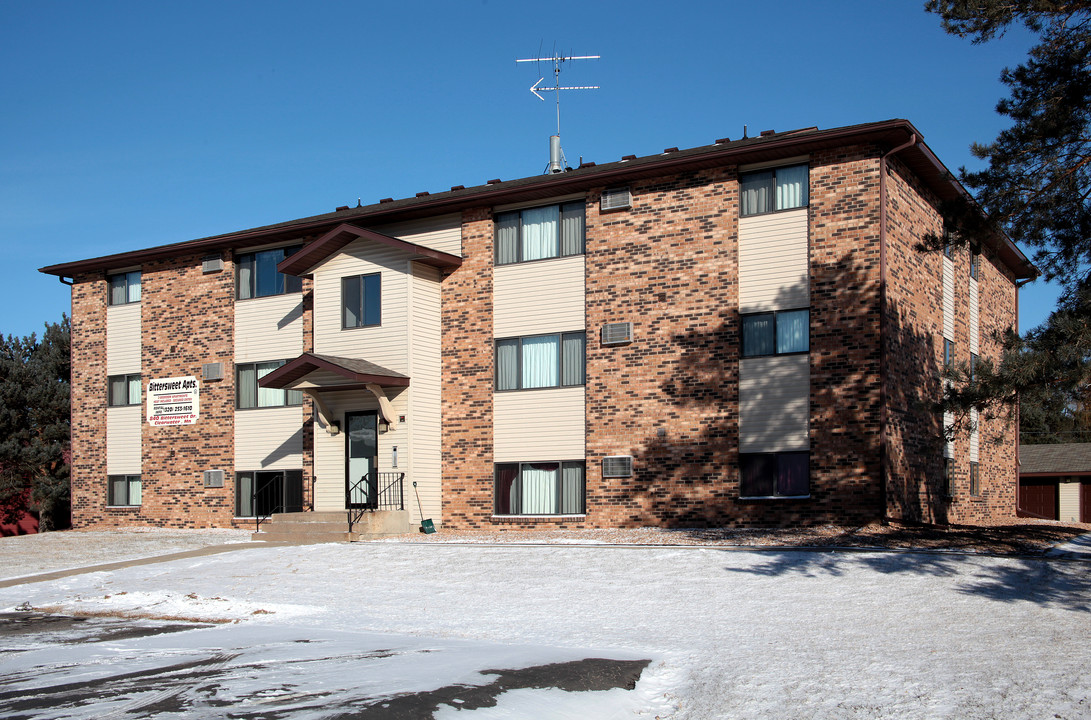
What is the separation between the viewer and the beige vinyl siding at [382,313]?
20594mm

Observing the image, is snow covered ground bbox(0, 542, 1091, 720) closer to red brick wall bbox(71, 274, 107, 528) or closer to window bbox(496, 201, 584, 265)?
window bbox(496, 201, 584, 265)

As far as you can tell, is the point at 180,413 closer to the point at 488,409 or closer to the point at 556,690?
the point at 488,409

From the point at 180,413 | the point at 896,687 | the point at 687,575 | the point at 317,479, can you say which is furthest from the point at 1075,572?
the point at 180,413

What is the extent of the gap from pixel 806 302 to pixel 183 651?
12.5 meters

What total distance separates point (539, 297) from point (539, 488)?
12.9 feet

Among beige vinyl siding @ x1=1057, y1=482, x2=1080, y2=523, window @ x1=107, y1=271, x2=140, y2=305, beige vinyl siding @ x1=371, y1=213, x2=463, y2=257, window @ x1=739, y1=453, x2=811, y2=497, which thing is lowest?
beige vinyl siding @ x1=1057, y1=482, x2=1080, y2=523

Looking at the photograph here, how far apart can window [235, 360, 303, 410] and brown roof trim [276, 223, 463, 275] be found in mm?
2556

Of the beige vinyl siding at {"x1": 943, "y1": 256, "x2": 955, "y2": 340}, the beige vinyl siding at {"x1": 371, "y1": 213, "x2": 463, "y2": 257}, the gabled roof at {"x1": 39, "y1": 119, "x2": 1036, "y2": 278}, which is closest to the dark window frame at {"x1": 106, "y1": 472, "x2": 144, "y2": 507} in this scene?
the gabled roof at {"x1": 39, "y1": 119, "x2": 1036, "y2": 278}

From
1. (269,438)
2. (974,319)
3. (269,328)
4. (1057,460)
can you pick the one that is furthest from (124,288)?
(1057,460)

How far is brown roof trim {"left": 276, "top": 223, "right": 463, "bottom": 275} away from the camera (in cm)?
2031

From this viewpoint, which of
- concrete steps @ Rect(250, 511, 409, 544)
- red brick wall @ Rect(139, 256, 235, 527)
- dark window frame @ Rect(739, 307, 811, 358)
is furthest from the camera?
red brick wall @ Rect(139, 256, 235, 527)

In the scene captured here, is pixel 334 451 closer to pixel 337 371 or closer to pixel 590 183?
pixel 337 371

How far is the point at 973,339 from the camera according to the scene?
77.0ft

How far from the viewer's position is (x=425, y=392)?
68.3 feet
